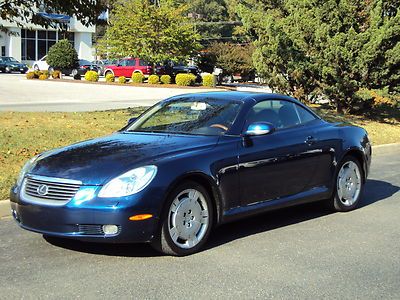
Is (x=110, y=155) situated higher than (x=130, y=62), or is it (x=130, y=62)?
(x=110, y=155)

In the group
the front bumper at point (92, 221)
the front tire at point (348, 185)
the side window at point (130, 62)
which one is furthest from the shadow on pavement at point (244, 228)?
the side window at point (130, 62)

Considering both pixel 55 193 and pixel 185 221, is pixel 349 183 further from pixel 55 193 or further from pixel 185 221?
pixel 55 193

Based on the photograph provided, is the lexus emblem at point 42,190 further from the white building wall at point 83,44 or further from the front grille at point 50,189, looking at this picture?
the white building wall at point 83,44

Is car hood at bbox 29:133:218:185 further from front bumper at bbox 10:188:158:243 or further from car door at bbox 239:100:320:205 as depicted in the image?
car door at bbox 239:100:320:205

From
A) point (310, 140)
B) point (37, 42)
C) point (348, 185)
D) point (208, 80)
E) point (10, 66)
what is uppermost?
point (37, 42)

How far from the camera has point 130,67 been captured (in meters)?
40.2

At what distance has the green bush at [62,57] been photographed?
43.8 m

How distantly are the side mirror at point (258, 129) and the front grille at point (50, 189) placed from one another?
1.91 metres

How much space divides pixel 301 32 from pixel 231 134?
12.8m

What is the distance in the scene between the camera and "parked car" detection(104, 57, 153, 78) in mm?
39219

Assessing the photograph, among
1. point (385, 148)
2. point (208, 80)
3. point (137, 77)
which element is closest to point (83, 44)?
point (137, 77)

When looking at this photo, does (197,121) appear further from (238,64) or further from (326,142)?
(238,64)

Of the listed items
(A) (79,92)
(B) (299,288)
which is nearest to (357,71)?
(B) (299,288)

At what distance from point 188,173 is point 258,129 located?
105 centimetres
